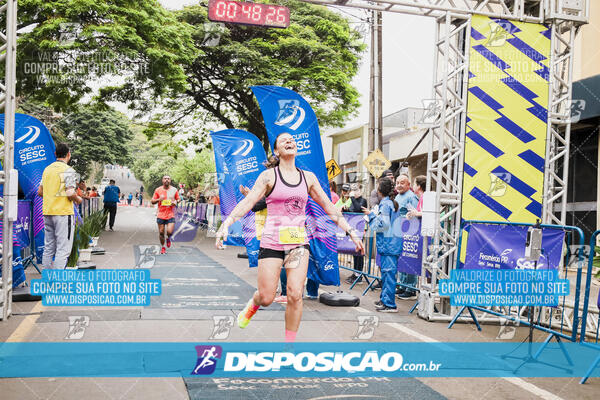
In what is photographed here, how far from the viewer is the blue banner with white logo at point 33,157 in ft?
31.9

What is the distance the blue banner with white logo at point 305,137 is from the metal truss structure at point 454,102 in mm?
1401

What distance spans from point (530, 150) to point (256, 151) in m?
6.65

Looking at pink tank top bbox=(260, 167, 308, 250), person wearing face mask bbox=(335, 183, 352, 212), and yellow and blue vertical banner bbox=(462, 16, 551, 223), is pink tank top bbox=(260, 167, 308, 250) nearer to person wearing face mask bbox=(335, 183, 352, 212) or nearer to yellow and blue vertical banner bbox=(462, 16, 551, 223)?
yellow and blue vertical banner bbox=(462, 16, 551, 223)

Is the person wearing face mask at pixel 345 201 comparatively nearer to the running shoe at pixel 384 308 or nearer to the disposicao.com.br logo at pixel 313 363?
the running shoe at pixel 384 308

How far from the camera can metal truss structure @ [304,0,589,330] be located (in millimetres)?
7785

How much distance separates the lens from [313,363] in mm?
5023

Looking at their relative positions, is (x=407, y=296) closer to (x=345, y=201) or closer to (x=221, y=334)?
(x=345, y=201)

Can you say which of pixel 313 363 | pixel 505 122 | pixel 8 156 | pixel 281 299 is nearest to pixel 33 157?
pixel 8 156

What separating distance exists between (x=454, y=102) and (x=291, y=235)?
13.9 feet

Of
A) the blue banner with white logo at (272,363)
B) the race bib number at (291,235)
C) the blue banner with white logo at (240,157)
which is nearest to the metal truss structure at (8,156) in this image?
the blue banner with white logo at (272,363)

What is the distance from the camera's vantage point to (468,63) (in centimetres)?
783

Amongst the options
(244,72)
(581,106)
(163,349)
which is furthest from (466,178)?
(244,72)

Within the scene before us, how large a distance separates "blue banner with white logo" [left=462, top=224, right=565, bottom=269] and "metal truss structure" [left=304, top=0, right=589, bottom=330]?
0.70 metres

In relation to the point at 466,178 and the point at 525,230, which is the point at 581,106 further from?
the point at 525,230
